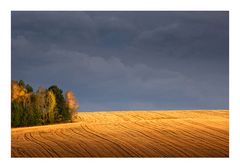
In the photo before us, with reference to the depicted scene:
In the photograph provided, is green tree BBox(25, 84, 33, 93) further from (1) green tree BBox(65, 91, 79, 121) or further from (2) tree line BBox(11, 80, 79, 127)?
(1) green tree BBox(65, 91, 79, 121)

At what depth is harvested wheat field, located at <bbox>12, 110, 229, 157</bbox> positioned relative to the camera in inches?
387

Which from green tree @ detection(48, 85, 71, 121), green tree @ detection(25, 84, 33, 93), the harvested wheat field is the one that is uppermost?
green tree @ detection(25, 84, 33, 93)

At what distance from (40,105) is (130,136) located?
169cm

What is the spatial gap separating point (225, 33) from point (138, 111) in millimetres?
2083

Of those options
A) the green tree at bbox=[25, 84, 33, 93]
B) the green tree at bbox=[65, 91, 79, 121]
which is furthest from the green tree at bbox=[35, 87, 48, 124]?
the green tree at bbox=[65, 91, 79, 121]

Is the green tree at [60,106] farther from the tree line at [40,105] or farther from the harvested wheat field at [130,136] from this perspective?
the harvested wheat field at [130,136]

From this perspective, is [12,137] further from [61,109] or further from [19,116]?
[61,109]

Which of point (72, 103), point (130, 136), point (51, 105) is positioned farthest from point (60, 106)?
point (130, 136)

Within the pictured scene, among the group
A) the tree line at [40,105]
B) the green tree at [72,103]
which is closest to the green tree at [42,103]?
the tree line at [40,105]

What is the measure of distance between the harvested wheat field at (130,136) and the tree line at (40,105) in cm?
14

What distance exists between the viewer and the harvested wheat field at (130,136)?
32.2 feet

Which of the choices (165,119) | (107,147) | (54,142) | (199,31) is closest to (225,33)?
(199,31)

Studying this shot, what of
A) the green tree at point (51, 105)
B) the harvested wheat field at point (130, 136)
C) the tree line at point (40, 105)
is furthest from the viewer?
the green tree at point (51, 105)

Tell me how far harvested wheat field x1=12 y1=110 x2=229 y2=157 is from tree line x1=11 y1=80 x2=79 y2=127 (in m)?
0.14
